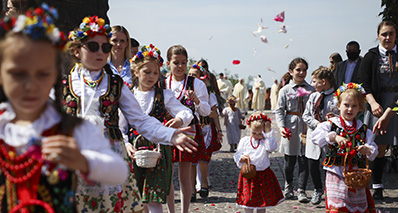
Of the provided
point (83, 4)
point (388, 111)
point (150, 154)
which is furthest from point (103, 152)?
point (83, 4)

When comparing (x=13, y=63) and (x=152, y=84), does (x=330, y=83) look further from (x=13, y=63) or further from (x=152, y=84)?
(x=13, y=63)

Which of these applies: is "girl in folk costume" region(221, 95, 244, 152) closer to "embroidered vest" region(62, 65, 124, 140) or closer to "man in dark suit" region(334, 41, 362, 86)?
"man in dark suit" region(334, 41, 362, 86)

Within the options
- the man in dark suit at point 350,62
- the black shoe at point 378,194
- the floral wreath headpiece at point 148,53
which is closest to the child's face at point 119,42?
the floral wreath headpiece at point 148,53

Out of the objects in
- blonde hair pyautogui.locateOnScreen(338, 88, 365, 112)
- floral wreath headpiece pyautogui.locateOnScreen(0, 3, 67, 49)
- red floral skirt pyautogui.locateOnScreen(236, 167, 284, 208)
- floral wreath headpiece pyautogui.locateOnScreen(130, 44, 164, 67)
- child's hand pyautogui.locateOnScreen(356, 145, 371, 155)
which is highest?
floral wreath headpiece pyautogui.locateOnScreen(130, 44, 164, 67)

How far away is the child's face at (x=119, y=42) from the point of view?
220 inches

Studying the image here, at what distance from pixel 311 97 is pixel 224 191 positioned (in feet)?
7.22

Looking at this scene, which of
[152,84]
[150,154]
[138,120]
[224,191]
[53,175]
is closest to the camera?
[53,175]

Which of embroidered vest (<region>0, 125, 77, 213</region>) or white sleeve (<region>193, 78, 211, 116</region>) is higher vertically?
white sleeve (<region>193, 78, 211, 116</region>)

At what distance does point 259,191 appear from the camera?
5887 mm

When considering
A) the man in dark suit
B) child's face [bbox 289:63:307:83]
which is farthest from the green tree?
child's face [bbox 289:63:307:83]

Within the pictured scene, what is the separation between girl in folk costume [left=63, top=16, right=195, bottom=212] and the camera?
386 cm

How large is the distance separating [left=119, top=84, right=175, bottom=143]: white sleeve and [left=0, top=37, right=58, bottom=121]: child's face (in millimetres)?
1299

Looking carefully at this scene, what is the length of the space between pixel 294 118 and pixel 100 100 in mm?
4150

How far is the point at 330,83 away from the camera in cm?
696
